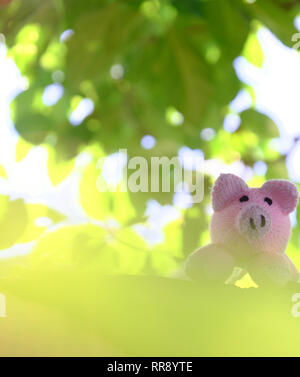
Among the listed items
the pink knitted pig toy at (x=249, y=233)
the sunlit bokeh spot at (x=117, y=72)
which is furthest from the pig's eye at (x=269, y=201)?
the sunlit bokeh spot at (x=117, y=72)

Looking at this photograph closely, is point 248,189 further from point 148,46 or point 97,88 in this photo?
point 97,88

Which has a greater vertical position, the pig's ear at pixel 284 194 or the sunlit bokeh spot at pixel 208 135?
the sunlit bokeh spot at pixel 208 135

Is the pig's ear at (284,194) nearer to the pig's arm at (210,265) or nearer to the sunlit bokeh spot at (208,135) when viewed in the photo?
the pig's arm at (210,265)

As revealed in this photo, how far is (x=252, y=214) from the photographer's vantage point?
31 centimetres

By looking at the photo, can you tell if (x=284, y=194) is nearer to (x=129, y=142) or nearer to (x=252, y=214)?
(x=252, y=214)

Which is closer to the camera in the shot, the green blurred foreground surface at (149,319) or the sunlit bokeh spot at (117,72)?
the green blurred foreground surface at (149,319)

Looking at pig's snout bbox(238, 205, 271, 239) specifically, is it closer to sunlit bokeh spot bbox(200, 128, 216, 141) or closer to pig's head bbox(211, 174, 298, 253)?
pig's head bbox(211, 174, 298, 253)

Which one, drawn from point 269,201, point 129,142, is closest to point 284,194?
point 269,201

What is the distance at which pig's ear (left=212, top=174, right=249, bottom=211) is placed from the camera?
0.34m

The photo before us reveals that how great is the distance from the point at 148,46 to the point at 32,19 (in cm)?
16

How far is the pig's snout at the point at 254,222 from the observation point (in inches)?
12.2

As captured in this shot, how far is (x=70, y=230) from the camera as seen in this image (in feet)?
2.10

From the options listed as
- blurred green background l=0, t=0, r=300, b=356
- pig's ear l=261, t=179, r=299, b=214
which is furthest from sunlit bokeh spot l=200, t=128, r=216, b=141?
pig's ear l=261, t=179, r=299, b=214

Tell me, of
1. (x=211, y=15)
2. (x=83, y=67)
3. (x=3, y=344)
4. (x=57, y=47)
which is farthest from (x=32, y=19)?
→ (x=3, y=344)
